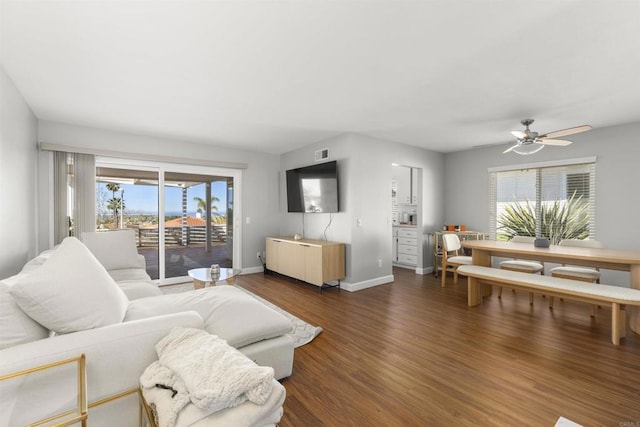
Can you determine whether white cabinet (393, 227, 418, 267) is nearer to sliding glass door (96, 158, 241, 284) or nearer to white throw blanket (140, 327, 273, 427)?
sliding glass door (96, 158, 241, 284)

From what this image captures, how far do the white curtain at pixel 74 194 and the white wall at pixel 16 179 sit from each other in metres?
0.27

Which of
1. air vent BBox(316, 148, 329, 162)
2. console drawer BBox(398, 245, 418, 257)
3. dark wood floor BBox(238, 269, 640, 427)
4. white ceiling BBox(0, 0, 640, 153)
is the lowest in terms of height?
dark wood floor BBox(238, 269, 640, 427)

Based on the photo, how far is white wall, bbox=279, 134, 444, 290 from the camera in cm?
438

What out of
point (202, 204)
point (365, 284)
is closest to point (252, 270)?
point (202, 204)

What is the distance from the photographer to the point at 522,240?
429 centimetres

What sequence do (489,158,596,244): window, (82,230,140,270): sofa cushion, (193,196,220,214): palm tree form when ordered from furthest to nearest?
1. (193,196,220,214): palm tree
2. (489,158,596,244): window
3. (82,230,140,270): sofa cushion

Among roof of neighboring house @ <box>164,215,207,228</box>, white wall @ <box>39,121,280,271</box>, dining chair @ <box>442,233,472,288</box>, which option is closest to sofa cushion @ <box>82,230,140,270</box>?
roof of neighboring house @ <box>164,215,207,228</box>

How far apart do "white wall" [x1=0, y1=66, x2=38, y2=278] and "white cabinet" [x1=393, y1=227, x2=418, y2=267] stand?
5732 millimetres

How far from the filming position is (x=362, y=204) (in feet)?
14.8

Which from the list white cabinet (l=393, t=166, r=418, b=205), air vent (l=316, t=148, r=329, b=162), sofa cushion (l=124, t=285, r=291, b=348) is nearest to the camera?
sofa cushion (l=124, t=285, r=291, b=348)

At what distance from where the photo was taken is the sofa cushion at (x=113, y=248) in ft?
10.9

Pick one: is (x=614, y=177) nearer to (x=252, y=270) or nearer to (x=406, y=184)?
(x=406, y=184)

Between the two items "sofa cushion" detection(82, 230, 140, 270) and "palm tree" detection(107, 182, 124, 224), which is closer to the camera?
"sofa cushion" detection(82, 230, 140, 270)

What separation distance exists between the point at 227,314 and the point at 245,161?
4071 millimetres
